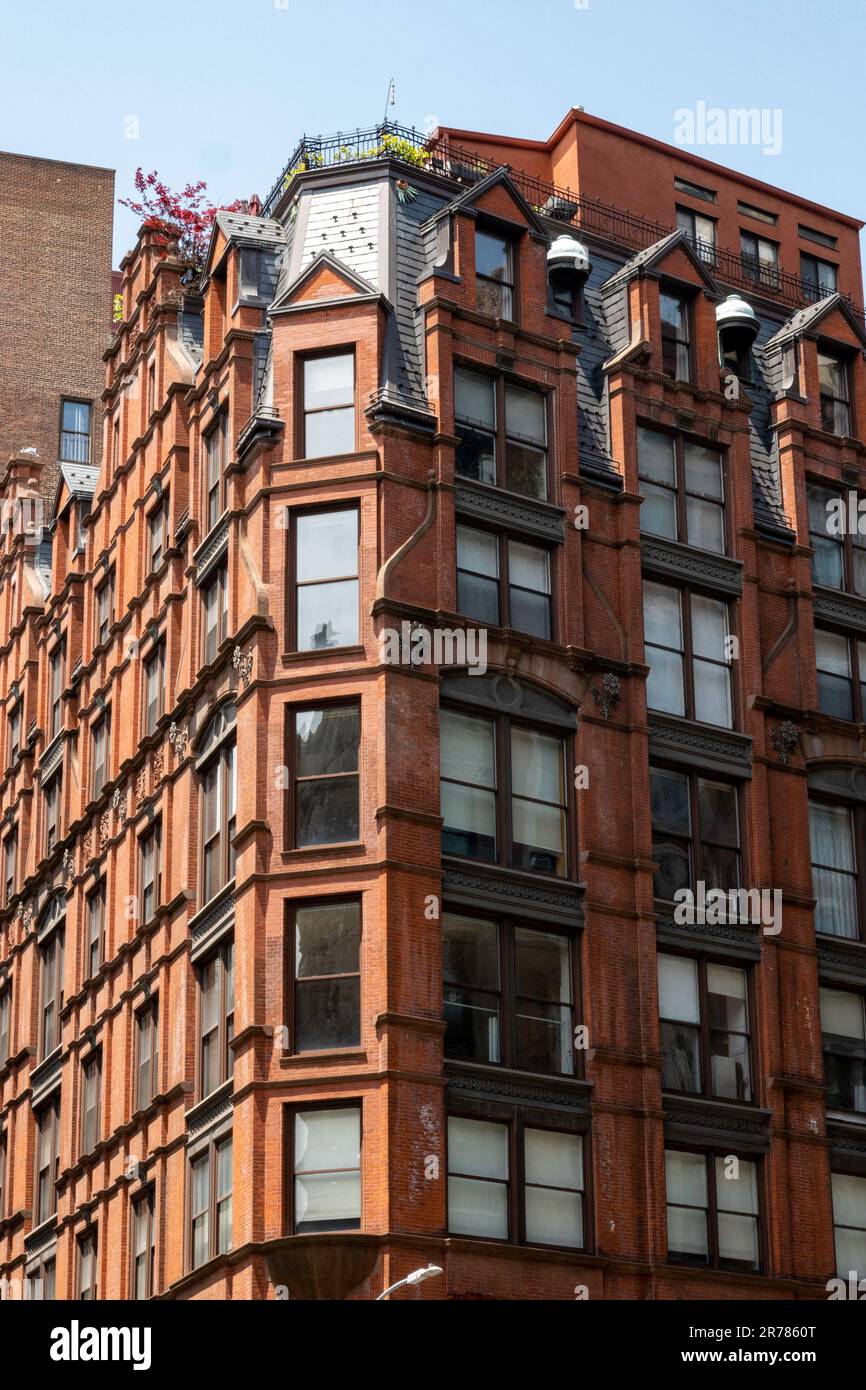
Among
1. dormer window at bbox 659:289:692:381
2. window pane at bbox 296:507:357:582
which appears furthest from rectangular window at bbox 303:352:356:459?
dormer window at bbox 659:289:692:381

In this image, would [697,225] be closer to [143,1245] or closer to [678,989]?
[678,989]

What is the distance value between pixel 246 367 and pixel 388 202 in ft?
14.6

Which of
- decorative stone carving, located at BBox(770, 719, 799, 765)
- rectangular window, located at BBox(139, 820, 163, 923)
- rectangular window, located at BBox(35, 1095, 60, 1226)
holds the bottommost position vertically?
rectangular window, located at BBox(35, 1095, 60, 1226)

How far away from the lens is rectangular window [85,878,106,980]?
52.1m

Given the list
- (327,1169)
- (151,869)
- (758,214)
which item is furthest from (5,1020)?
(758,214)

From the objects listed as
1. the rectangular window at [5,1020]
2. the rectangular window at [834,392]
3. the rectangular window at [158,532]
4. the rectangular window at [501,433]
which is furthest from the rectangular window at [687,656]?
the rectangular window at [5,1020]

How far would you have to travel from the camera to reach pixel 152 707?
50.7 meters

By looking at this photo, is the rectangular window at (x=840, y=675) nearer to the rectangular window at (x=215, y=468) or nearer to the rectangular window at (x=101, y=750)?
the rectangular window at (x=215, y=468)

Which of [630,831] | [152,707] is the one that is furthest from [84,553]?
[630,831]

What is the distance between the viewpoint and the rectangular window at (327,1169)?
38.8m

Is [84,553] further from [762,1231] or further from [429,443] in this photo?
[762,1231]

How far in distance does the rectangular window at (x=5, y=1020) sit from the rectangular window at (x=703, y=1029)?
20.6 meters

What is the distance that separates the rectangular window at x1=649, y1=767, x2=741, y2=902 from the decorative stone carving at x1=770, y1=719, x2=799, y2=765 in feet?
4.73

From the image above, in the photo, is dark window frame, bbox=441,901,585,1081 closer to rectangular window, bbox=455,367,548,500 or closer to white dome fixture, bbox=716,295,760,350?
rectangular window, bbox=455,367,548,500
